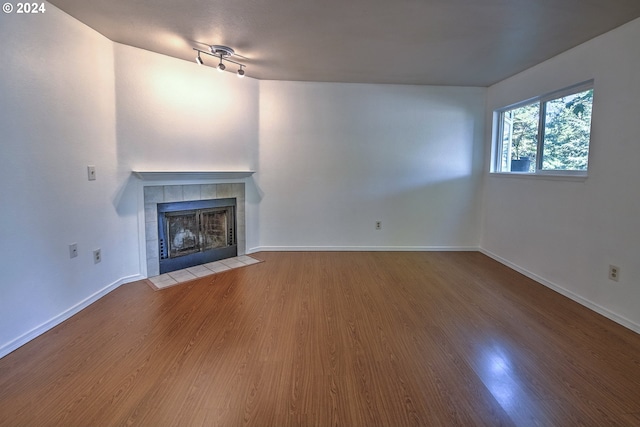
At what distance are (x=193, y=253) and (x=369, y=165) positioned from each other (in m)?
A: 2.60

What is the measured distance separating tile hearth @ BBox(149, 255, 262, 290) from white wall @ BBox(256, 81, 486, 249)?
56 centimetres

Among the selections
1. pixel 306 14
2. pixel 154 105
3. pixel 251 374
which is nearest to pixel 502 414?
pixel 251 374

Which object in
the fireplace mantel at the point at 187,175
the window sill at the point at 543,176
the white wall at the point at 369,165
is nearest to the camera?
the window sill at the point at 543,176

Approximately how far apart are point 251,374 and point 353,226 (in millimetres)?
2932

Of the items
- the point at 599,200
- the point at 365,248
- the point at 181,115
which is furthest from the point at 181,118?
the point at 599,200

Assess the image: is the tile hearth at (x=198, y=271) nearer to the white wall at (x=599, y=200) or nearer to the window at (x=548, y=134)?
the white wall at (x=599, y=200)

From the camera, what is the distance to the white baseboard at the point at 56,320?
6.38 feet

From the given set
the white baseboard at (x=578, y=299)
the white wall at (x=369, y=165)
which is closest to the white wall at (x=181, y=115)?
the white wall at (x=369, y=165)

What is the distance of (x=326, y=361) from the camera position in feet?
6.18

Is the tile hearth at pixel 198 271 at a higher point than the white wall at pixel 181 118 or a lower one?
lower

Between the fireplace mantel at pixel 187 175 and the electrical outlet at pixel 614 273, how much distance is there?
12.2 feet

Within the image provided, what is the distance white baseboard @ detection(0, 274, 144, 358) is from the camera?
6.38ft

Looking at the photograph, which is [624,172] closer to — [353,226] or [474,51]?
[474,51]

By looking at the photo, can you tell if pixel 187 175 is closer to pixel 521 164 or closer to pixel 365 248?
pixel 365 248
